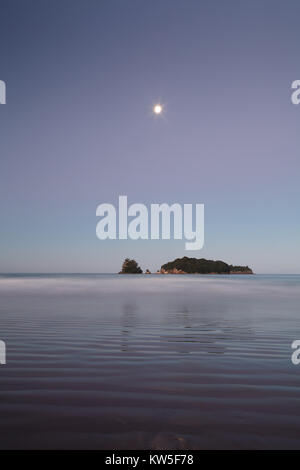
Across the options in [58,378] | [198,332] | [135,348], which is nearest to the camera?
[58,378]

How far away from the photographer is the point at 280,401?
5113 millimetres

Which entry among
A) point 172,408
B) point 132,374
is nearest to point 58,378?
point 132,374

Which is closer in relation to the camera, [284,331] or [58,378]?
[58,378]

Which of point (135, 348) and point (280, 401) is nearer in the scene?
point (280, 401)

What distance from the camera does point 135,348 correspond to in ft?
29.6

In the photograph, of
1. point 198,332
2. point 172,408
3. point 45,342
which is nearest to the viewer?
point 172,408
